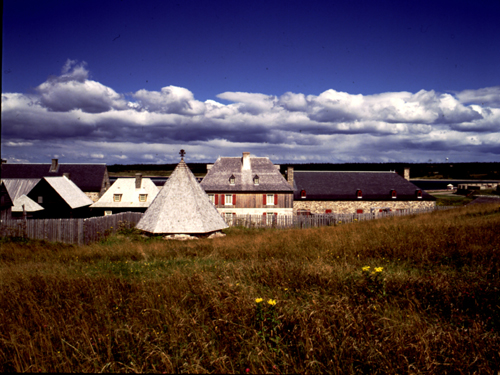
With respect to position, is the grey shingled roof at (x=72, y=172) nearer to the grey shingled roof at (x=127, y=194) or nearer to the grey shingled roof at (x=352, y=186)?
the grey shingled roof at (x=127, y=194)

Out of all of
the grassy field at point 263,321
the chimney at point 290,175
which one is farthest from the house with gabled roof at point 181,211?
the chimney at point 290,175

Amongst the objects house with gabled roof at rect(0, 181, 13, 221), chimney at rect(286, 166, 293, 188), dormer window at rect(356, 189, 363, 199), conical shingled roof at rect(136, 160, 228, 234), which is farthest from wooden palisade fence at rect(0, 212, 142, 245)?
dormer window at rect(356, 189, 363, 199)

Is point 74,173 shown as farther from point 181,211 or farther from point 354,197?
point 354,197

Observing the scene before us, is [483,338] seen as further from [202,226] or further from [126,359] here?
[202,226]

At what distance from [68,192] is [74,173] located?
19547mm

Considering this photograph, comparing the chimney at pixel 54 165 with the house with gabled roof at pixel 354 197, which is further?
the chimney at pixel 54 165

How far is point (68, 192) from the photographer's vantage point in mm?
33750

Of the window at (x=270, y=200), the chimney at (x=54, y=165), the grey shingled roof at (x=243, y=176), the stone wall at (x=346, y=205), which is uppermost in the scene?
the chimney at (x=54, y=165)

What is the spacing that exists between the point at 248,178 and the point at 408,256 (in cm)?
2982

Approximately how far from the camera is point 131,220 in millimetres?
23625

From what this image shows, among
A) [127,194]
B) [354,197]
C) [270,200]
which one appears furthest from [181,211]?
[354,197]

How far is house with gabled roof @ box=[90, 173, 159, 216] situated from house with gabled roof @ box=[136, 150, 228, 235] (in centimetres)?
1759

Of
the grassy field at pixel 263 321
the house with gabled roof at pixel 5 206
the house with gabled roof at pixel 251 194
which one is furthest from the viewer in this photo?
the house with gabled roof at pixel 251 194

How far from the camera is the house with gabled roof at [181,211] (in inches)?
648
